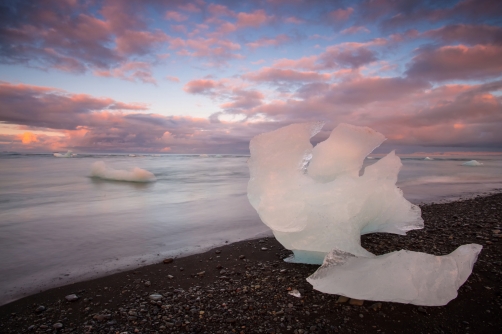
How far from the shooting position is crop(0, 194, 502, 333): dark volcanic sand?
98.5 inches

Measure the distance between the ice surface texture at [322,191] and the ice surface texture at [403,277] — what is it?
713mm

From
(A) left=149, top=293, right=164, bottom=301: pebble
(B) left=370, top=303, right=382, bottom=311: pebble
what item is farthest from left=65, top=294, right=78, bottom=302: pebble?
(B) left=370, top=303, right=382, bottom=311: pebble

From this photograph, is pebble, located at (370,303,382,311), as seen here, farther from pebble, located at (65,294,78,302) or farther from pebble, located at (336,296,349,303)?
pebble, located at (65,294,78,302)

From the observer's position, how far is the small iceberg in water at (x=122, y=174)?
579 inches

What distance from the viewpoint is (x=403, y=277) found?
98.6 inches

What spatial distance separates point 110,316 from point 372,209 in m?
3.46

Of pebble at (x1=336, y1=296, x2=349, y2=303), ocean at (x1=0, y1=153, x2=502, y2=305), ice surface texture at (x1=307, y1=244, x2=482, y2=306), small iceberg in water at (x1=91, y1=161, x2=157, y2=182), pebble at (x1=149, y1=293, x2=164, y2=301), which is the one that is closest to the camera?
ice surface texture at (x1=307, y1=244, x2=482, y2=306)

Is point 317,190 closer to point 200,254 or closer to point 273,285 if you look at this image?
point 273,285

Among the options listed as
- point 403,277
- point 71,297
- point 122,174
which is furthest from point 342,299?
point 122,174

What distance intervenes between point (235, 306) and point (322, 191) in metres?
1.80

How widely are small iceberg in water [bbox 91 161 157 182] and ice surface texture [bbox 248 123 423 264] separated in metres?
12.2

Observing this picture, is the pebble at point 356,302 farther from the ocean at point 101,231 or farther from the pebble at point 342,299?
the ocean at point 101,231

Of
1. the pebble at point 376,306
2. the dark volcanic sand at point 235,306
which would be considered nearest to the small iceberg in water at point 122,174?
the dark volcanic sand at point 235,306

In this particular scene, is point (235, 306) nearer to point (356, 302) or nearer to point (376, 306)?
point (356, 302)
